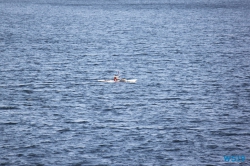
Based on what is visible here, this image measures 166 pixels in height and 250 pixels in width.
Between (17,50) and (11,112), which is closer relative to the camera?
(11,112)

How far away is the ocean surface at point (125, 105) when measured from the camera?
50.8m

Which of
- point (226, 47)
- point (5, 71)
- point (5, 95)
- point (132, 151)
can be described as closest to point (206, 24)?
point (226, 47)

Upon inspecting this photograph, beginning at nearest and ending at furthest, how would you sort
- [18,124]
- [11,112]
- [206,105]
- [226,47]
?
[18,124] → [11,112] → [206,105] → [226,47]

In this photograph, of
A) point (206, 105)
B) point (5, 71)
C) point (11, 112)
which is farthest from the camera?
point (5, 71)

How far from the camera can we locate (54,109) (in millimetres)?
65875

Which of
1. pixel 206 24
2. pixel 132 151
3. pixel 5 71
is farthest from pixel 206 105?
pixel 206 24

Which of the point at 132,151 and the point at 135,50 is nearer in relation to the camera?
the point at 132,151

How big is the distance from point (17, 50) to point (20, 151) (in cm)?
6873

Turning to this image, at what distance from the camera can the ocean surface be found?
50.8 metres

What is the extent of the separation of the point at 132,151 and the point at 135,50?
7642 cm

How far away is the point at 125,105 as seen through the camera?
6825 cm

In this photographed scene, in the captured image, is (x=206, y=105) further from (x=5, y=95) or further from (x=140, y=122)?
(x=5, y=95)

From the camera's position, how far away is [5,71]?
89500mm

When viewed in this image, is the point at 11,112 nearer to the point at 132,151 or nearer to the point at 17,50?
the point at 132,151
